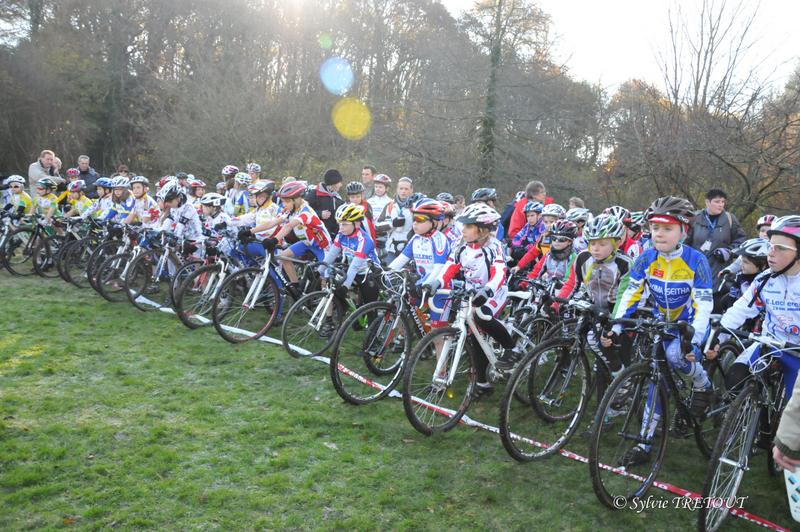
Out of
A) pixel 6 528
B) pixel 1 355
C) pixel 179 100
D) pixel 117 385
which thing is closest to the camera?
pixel 6 528

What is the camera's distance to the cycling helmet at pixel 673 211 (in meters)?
4.47

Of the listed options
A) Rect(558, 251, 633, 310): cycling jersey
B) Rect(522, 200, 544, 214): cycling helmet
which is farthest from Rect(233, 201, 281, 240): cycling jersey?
Rect(558, 251, 633, 310): cycling jersey

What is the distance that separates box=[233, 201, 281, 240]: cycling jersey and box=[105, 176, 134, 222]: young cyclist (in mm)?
2902

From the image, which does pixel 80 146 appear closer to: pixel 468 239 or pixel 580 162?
pixel 580 162

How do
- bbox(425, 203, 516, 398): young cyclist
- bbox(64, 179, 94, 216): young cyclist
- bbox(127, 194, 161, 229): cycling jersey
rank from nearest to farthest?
bbox(425, 203, 516, 398): young cyclist → bbox(127, 194, 161, 229): cycling jersey → bbox(64, 179, 94, 216): young cyclist

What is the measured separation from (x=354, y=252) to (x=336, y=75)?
19018 mm

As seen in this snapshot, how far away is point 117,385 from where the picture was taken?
5.96m

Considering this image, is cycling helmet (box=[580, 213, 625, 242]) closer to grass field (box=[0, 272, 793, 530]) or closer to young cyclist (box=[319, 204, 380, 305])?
grass field (box=[0, 272, 793, 530])

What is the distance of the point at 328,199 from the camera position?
9.57 m

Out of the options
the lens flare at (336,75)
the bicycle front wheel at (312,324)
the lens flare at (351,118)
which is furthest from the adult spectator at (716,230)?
the lens flare at (336,75)

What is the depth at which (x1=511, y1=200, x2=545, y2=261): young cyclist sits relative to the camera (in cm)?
868

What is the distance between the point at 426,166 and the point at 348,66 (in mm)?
8913

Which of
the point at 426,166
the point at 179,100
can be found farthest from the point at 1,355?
the point at 179,100

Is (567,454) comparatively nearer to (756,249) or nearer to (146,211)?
(756,249)
